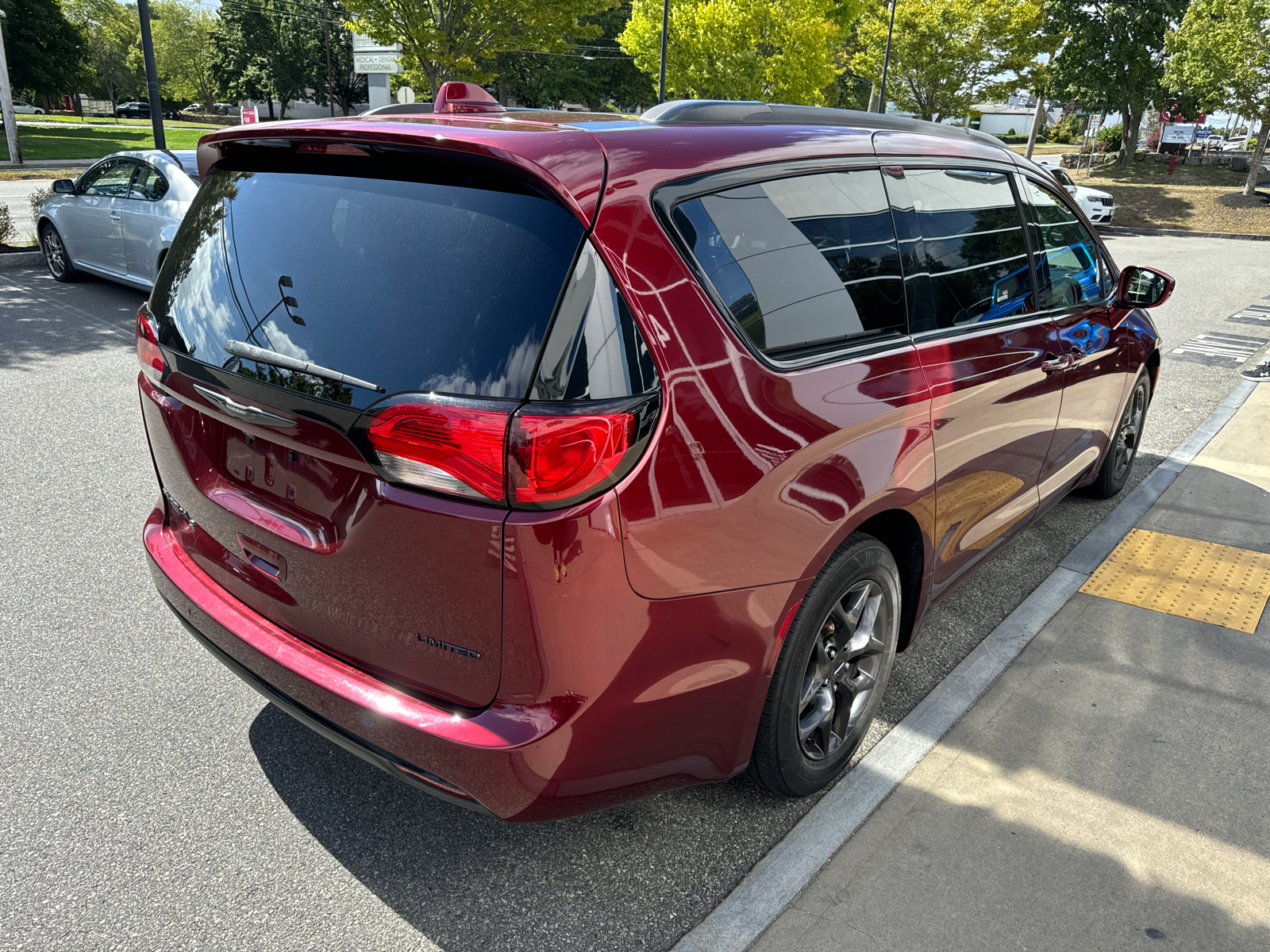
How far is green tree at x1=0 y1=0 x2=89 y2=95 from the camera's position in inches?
1759

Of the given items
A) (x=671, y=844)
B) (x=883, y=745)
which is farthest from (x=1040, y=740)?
(x=671, y=844)

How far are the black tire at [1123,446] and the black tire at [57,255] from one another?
1038cm

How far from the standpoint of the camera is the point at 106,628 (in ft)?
Result: 11.7

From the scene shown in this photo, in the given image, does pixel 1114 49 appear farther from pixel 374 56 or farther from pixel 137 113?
pixel 137 113

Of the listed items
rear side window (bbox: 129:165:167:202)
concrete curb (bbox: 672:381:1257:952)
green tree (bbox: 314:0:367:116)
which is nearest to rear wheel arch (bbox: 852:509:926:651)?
concrete curb (bbox: 672:381:1257:952)

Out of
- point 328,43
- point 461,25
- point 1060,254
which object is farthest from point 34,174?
point 328,43

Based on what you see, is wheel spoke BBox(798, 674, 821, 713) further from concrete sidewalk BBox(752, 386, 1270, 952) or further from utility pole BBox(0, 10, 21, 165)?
utility pole BBox(0, 10, 21, 165)

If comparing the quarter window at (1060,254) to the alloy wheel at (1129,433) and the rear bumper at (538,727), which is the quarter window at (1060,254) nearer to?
the alloy wheel at (1129,433)

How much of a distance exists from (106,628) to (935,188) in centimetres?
339

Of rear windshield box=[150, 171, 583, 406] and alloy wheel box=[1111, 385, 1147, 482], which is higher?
rear windshield box=[150, 171, 583, 406]

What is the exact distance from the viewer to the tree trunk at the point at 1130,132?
3609 centimetres

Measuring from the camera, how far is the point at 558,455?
1.82m

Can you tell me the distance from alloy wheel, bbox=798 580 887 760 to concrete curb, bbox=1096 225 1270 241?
26.3 meters

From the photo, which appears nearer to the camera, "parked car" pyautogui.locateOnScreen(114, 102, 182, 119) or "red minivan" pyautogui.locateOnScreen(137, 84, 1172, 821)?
"red minivan" pyautogui.locateOnScreen(137, 84, 1172, 821)
